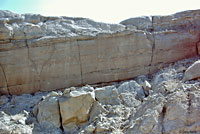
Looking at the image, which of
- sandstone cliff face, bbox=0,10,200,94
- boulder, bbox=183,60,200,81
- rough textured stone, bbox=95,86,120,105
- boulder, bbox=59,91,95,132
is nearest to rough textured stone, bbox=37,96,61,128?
boulder, bbox=59,91,95,132

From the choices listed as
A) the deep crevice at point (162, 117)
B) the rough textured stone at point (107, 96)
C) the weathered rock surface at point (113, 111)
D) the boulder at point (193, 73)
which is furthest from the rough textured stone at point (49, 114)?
the boulder at point (193, 73)

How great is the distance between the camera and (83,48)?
6504mm

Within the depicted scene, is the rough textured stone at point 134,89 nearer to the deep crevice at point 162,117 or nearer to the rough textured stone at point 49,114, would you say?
the deep crevice at point 162,117

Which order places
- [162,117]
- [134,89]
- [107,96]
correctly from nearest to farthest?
[162,117] → [107,96] → [134,89]

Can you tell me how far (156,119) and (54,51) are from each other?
3637 mm

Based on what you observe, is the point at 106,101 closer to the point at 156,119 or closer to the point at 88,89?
the point at 88,89

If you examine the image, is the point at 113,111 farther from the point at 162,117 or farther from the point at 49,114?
the point at 49,114

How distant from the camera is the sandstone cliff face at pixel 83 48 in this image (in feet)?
20.5

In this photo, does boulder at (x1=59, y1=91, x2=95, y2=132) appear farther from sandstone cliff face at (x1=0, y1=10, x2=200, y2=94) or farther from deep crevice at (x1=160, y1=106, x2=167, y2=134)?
deep crevice at (x1=160, y1=106, x2=167, y2=134)

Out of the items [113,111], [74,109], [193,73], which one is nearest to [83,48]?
[74,109]

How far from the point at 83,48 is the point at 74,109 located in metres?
2.17

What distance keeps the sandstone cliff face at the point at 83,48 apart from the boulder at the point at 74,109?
1467mm

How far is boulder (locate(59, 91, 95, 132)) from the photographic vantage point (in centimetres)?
492

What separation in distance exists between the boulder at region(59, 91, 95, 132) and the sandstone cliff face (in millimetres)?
1467
